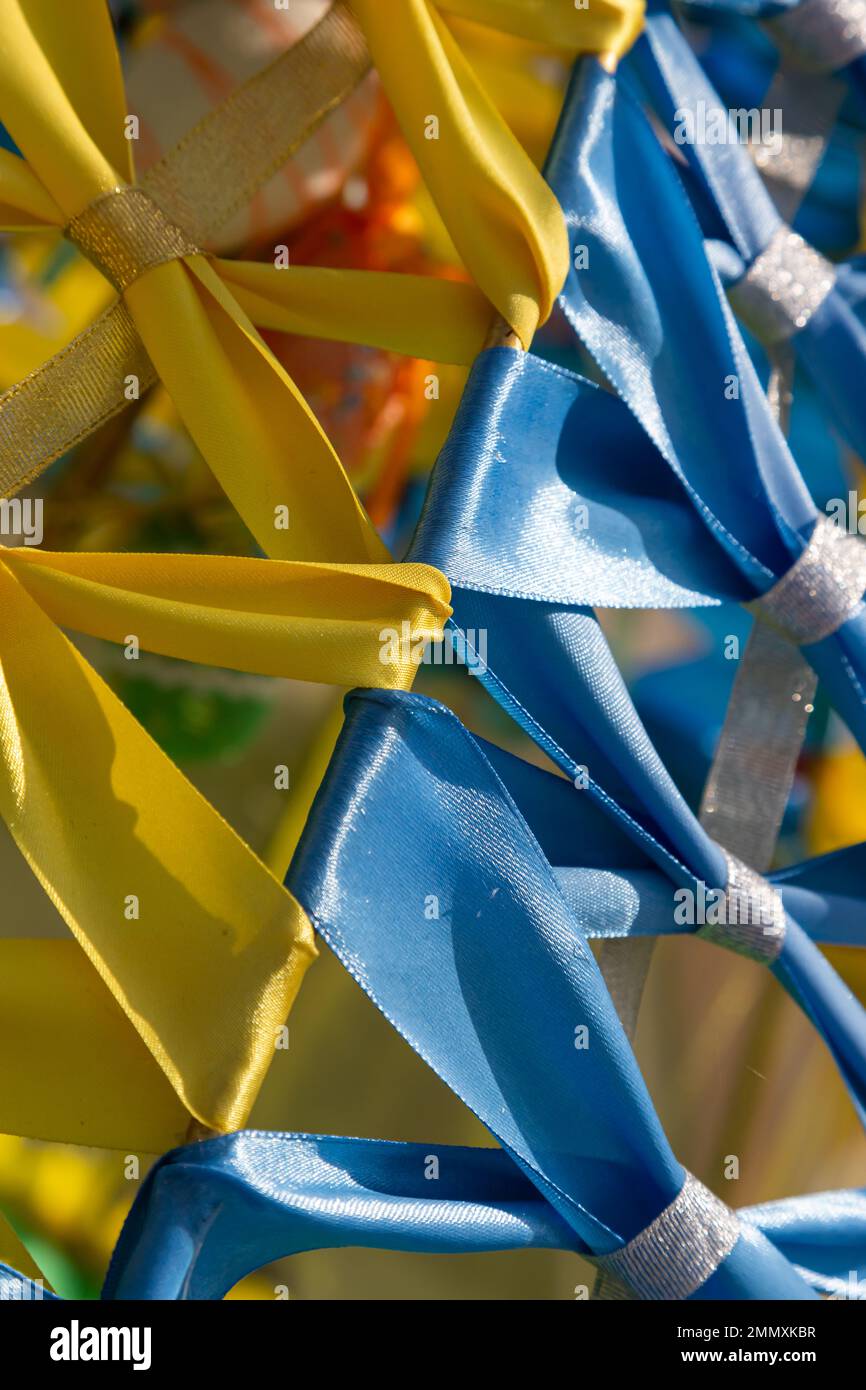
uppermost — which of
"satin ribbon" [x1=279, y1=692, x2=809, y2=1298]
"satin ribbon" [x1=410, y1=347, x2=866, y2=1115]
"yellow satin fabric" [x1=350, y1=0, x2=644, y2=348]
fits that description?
"yellow satin fabric" [x1=350, y1=0, x2=644, y2=348]

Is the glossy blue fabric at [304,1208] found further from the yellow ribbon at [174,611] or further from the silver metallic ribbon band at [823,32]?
the silver metallic ribbon band at [823,32]

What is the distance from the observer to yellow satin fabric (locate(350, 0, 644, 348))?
0.50 meters

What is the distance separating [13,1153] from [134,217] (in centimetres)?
40

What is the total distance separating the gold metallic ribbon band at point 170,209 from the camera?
0.44 m

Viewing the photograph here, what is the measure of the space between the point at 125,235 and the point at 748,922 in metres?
0.32

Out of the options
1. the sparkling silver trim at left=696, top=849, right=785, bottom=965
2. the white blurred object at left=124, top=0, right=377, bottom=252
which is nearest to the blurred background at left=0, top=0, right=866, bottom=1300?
the white blurred object at left=124, top=0, right=377, bottom=252

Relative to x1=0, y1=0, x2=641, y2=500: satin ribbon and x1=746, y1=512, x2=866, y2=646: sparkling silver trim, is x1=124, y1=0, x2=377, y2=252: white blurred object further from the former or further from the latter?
x1=746, y1=512, x2=866, y2=646: sparkling silver trim

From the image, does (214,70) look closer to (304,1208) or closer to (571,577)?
(571,577)

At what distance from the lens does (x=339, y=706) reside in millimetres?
667

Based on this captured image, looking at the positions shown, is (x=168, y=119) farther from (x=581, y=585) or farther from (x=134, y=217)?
(x=581, y=585)

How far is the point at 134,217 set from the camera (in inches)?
18.0

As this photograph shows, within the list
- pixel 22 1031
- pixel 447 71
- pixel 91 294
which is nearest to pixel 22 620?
pixel 22 1031

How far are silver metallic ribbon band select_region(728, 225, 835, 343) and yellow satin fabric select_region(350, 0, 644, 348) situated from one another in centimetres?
13

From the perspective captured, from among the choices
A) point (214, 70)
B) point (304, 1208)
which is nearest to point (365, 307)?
point (214, 70)
